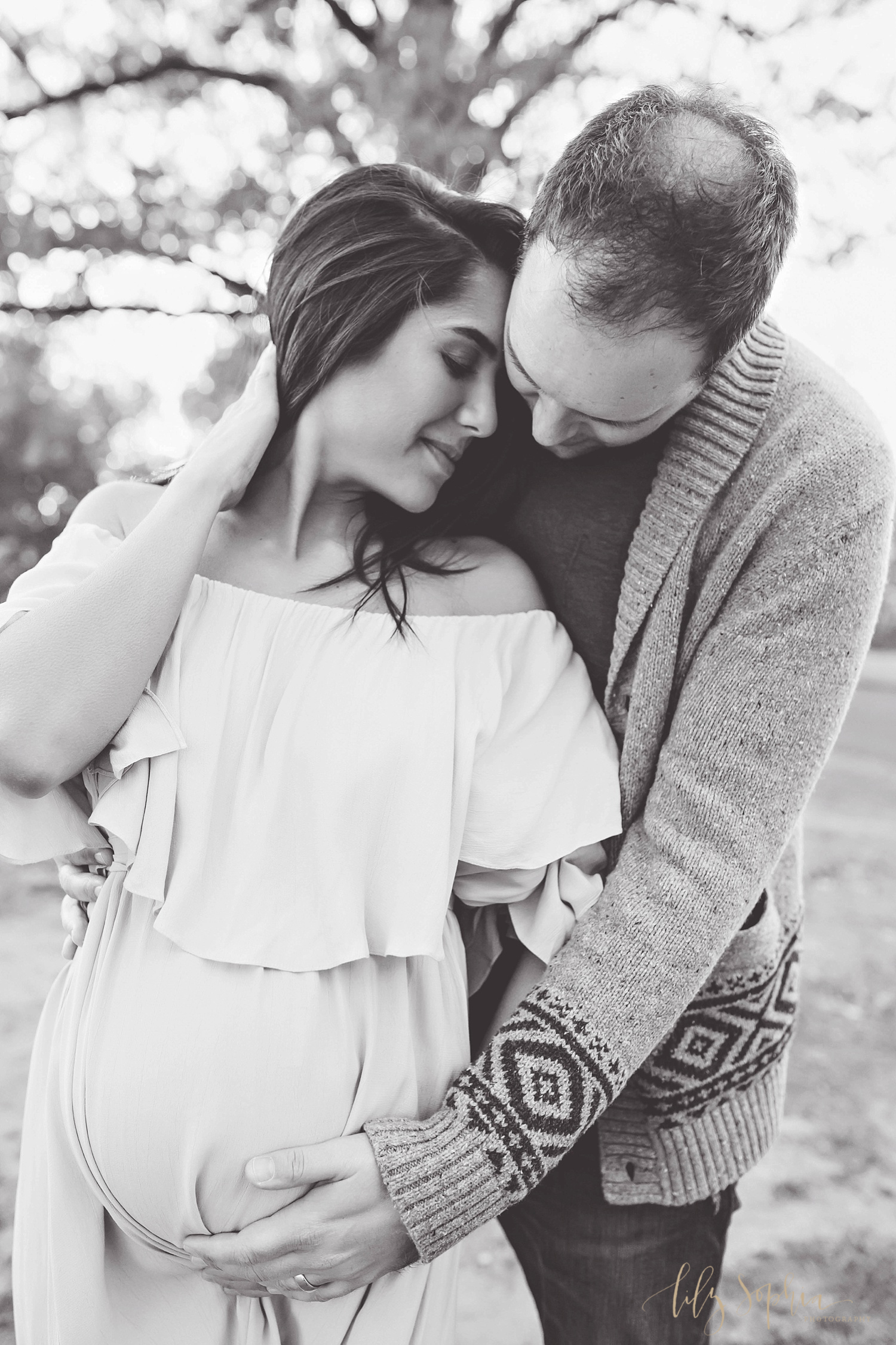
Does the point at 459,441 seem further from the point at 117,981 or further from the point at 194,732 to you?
the point at 117,981

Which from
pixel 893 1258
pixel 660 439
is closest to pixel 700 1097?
pixel 660 439

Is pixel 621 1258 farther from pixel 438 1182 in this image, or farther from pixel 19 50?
pixel 19 50

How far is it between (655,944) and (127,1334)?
3.02 ft

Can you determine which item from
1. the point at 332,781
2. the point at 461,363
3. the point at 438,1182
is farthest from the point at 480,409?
the point at 438,1182

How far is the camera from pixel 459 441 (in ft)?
5.17

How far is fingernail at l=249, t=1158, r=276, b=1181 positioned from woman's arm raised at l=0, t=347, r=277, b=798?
57 cm

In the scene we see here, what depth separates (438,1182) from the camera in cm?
127

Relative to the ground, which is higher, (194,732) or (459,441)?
(459,441)

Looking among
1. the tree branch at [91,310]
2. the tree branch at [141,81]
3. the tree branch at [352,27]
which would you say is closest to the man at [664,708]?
the tree branch at [91,310]

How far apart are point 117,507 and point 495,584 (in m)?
0.64

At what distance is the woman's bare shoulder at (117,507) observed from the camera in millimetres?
1617

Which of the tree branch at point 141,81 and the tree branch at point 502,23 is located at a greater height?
the tree branch at point 502,23

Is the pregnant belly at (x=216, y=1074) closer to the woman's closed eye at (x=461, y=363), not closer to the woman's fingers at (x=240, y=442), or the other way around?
the woman's fingers at (x=240, y=442)

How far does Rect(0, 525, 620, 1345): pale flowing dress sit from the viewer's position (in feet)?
4.27
